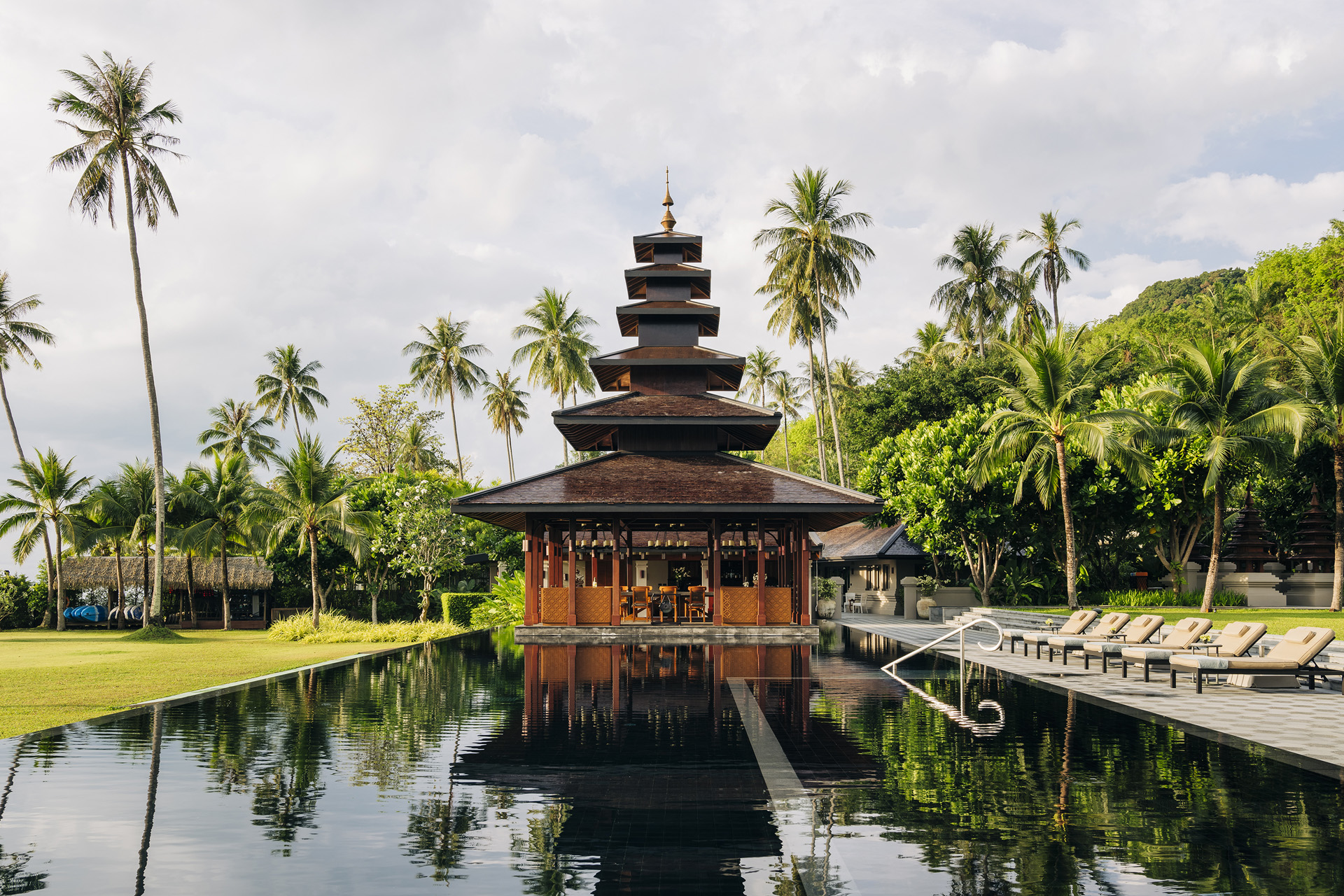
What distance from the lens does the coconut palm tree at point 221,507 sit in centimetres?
4350

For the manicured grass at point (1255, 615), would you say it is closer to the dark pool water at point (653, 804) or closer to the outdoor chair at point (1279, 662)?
the outdoor chair at point (1279, 662)

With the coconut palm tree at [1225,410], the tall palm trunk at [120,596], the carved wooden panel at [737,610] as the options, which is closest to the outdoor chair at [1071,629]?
the carved wooden panel at [737,610]

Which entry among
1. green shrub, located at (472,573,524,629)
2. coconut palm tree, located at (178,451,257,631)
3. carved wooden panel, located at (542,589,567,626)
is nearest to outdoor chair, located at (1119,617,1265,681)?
carved wooden panel, located at (542,589,567,626)

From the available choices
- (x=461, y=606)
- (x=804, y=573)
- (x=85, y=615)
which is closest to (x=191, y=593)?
(x=85, y=615)

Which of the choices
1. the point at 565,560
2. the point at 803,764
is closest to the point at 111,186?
the point at 565,560

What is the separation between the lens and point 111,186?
120 feet

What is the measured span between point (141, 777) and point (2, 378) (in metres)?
48.4

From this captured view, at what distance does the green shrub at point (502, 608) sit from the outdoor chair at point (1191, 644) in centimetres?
2414

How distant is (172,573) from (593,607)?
32886 millimetres

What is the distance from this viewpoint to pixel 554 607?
79.2ft

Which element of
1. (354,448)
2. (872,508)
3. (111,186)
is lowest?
(872,508)

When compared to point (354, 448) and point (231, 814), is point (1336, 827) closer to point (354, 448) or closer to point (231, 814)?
point (231, 814)

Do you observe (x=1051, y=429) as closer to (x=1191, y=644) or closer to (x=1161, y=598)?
(x=1161, y=598)

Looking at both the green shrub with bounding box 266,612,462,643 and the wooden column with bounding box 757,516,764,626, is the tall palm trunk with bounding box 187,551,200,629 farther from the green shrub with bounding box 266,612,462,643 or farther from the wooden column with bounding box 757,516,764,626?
the wooden column with bounding box 757,516,764,626
